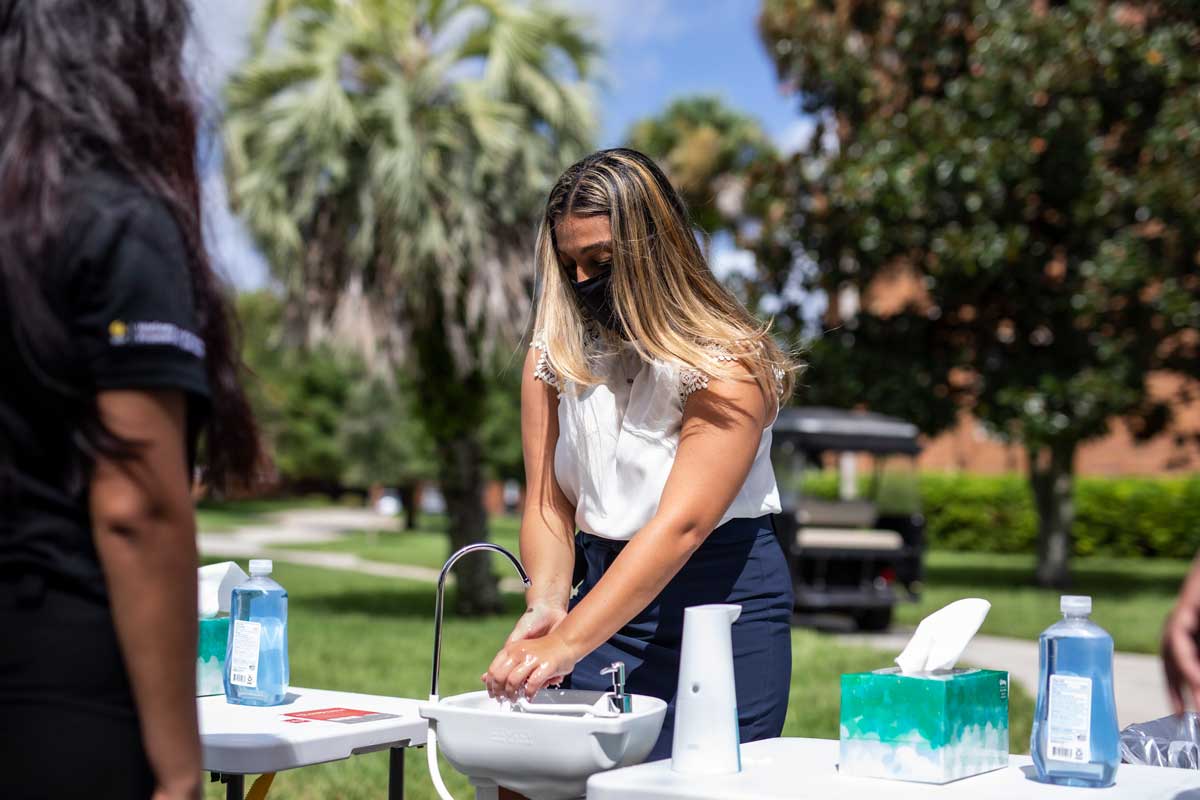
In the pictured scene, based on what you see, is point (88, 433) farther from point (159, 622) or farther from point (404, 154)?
point (404, 154)

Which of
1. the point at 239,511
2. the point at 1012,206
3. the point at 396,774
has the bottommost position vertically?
the point at 239,511

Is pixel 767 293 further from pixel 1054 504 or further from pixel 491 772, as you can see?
pixel 491 772

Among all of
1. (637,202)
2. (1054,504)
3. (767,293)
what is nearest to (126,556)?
(637,202)

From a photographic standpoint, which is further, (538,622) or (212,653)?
(212,653)

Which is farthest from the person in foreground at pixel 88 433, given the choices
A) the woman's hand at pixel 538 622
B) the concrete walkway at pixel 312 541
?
the concrete walkway at pixel 312 541

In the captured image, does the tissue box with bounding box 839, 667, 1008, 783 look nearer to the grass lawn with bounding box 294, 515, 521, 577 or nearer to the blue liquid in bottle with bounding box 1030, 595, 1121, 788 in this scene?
the blue liquid in bottle with bounding box 1030, 595, 1121, 788

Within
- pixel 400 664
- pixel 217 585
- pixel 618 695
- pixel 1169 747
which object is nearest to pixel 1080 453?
pixel 400 664

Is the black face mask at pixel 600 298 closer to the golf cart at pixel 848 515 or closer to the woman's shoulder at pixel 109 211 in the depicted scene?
the woman's shoulder at pixel 109 211

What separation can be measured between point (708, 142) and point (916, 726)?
2797 cm

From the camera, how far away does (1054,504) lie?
19.9m

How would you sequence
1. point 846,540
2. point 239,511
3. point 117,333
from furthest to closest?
1. point 239,511
2. point 846,540
3. point 117,333

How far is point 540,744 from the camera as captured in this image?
2271 mm

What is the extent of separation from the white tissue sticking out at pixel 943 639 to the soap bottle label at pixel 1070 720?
0.17 m

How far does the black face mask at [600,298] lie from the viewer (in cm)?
278
